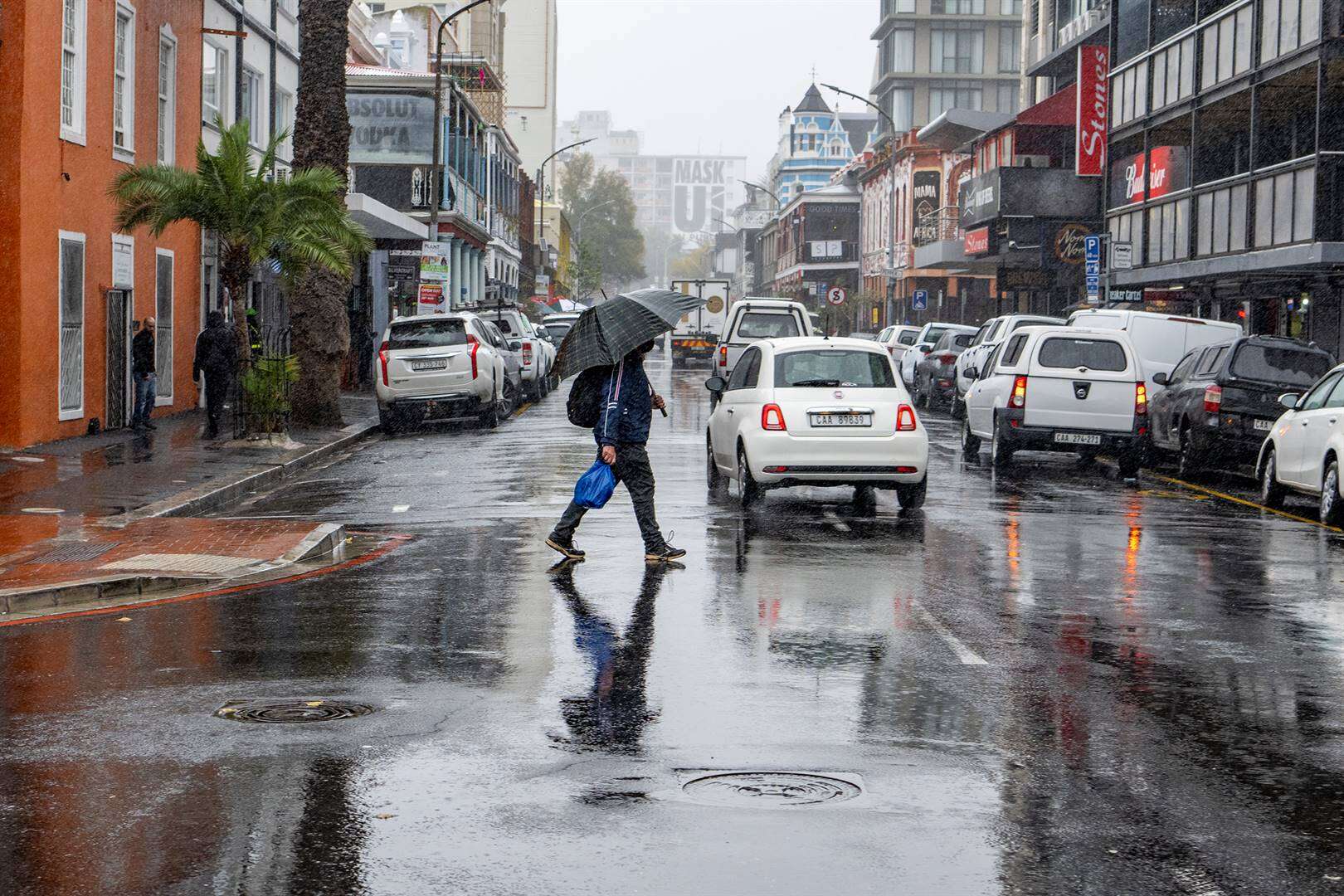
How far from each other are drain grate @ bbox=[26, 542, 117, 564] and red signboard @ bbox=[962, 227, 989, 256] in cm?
4423

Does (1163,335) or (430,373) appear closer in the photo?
→ (1163,335)

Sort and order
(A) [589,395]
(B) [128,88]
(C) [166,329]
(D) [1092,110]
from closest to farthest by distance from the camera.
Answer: (A) [589,395] < (B) [128,88] < (C) [166,329] < (D) [1092,110]

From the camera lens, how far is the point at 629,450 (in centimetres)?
1333

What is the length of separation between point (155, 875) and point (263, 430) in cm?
1859

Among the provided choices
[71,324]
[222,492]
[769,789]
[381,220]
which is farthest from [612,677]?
[381,220]

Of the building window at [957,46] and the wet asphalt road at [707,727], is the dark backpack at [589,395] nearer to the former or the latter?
the wet asphalt road at [707,727]

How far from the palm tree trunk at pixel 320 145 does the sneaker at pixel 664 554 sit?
13.6 metres

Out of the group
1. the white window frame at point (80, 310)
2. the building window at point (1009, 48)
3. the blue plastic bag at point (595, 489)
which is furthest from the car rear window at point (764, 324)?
the building window at point (1009, 48)

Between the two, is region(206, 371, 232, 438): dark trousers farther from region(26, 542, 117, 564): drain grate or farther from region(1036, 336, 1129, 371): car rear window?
region(26, 542, 117, 564): drain grate

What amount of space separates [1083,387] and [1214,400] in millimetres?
1499

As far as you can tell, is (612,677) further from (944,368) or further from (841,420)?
(944,368)

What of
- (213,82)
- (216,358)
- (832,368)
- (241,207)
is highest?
(213,82)

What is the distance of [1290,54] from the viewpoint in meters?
33.3

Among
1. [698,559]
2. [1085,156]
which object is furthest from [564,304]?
[698,559]
